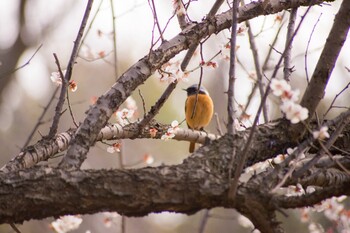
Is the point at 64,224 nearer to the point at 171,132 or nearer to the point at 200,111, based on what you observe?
the point at 171,132

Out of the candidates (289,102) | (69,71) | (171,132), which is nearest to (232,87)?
(289,102)

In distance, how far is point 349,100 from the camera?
1042 centimetres

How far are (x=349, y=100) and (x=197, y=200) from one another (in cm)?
887

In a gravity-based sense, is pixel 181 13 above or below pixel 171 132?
above

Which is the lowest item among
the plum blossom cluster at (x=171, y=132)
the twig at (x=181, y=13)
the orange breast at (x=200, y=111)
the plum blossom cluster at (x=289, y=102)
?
the plum blossom cluster at (x=289, y=102)

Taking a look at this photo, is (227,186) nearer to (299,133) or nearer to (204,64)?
Answer: (299,133)

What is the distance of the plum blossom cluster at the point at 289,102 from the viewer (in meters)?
2.23

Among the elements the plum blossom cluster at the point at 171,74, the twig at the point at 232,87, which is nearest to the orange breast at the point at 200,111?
the plum blossom cluster at the point at 171,74

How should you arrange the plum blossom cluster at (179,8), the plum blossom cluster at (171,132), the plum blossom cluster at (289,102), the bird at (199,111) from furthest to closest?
the bird at (199,111) < the plum blossom cluster at (171,132) < the plum blossom cluster at (179,8) < the plum blossom cluster at (289,102)

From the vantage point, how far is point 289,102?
7.38ft

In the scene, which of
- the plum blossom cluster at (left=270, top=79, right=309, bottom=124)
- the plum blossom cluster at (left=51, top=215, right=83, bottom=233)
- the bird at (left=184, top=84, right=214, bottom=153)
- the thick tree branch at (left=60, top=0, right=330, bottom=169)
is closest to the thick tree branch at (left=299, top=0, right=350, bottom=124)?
the thick tree branch at (left=60, top=0, right=330, bottom=169)

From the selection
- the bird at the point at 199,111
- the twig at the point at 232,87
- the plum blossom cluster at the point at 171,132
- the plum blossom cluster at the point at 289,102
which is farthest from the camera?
the bird at the point at 199,111

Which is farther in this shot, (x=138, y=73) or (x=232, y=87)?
(x=138, y=73)

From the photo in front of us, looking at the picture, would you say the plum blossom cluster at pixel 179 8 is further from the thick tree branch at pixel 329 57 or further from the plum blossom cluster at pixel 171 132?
the thick tree branch at pixel 329 57
